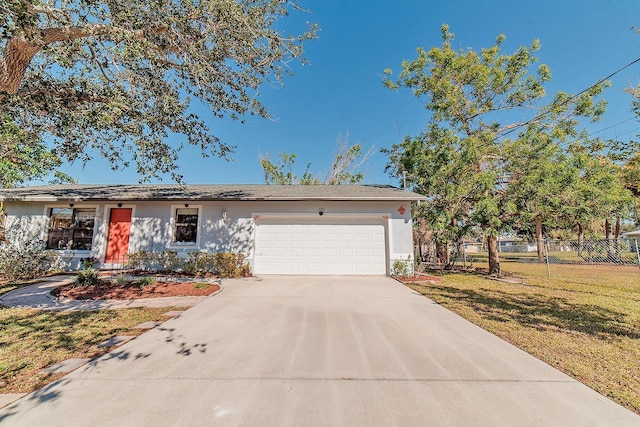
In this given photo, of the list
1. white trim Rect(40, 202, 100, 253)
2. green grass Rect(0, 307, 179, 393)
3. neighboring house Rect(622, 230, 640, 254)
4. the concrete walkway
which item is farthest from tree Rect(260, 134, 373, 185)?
green grass Rect(0, 307, 179, 393)

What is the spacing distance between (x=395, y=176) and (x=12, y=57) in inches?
584

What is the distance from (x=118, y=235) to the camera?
10.5m

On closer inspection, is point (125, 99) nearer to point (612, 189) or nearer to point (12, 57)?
point (12, 57)

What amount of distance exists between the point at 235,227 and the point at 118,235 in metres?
4.59

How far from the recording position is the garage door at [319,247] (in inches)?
404

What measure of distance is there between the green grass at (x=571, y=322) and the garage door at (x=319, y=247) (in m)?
2.29

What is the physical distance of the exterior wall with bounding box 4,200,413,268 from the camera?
10266mm

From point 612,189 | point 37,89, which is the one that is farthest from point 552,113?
point 37,89

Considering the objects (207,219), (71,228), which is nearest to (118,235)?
(71,228)

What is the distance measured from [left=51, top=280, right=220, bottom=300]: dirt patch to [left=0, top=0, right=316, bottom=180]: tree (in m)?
3.17

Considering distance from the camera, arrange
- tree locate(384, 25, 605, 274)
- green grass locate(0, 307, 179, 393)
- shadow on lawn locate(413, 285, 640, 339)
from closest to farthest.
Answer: green grass locate(0, 307, 179, 393)
shadow on lawn locate(413, 285, 640, 339)
tree locate(384, 25, 605, 274)

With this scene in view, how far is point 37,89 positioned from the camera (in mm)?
6082

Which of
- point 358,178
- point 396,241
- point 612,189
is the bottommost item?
point 396,241

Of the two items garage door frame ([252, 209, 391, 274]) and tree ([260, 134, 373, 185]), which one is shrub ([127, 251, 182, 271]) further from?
tree ([260, 134, 373, 185])
